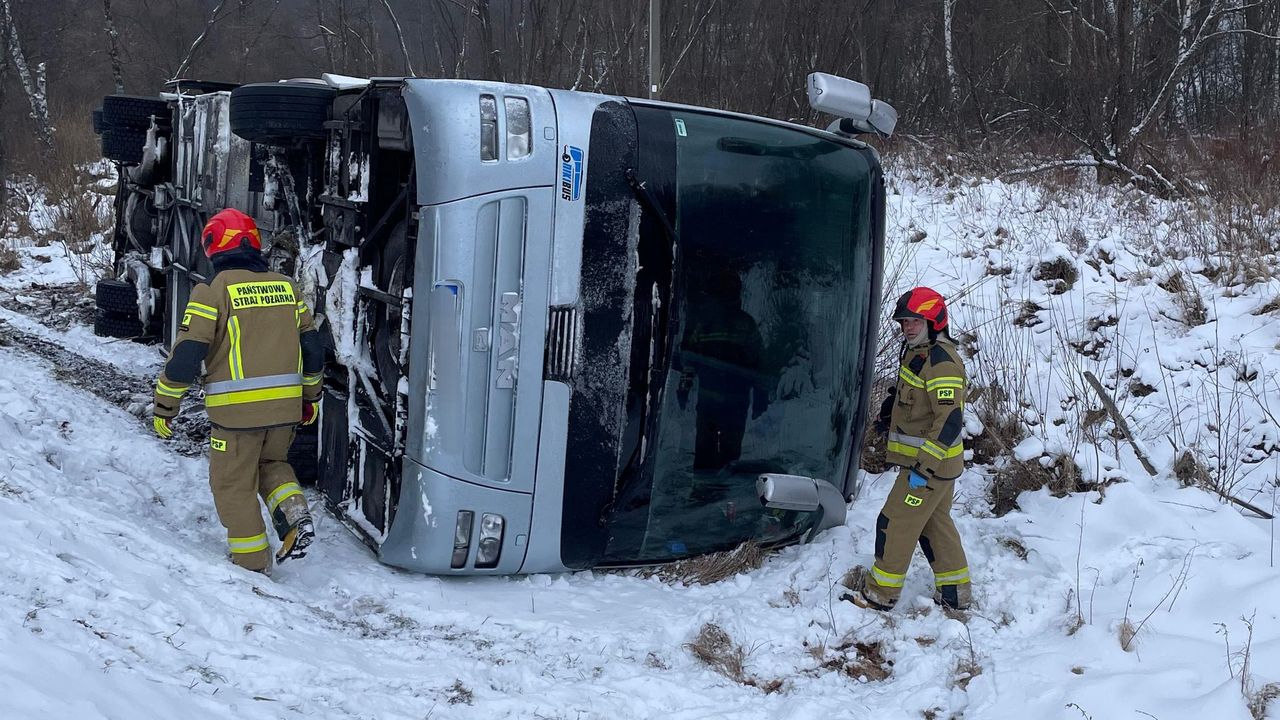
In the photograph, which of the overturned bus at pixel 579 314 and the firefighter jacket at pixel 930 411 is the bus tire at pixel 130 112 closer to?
the overturned bus at pixel 579 314

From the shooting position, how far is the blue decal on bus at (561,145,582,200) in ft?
12.4

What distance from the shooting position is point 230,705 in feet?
8.88

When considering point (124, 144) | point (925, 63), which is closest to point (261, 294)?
point (124, 144)

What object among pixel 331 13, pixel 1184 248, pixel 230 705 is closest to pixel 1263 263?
pixel 1184 248

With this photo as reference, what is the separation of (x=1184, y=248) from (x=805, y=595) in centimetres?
510

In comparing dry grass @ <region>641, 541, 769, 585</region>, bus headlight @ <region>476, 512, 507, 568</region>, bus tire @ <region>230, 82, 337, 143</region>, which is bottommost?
dry grass @ <region>641, 541, 769, 585</region>

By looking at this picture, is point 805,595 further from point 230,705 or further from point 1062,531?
point 230,705

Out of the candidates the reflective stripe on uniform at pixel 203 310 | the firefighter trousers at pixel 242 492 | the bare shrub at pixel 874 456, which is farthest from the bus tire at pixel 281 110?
the bare shrub at pixel 874 456

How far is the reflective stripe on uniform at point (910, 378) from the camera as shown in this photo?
4.10 metres

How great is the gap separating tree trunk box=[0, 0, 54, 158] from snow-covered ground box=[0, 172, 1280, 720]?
11.8m

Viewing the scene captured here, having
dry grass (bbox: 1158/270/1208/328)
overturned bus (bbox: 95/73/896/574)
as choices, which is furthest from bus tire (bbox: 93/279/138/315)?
dry grass (bbox: 1158/270/1208/328)

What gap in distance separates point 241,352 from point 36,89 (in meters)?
15.8

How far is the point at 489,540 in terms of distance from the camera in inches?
153

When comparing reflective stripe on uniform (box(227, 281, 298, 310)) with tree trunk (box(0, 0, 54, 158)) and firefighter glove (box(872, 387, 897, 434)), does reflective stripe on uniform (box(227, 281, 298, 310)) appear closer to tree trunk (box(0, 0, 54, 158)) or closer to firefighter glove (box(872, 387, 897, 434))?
firefighter glove (box(872, 387, 897, 434))
